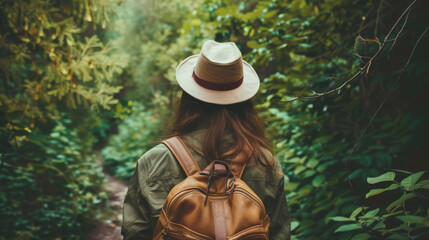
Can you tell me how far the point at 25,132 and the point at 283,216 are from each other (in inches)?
82.2

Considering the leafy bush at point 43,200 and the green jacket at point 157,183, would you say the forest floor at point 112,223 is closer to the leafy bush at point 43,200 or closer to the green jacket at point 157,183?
the leafy bush at point 43,200

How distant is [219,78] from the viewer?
59.8 inches

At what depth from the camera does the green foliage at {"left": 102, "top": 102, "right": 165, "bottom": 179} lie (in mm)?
10065

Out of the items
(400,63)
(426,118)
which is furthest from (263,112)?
(426,118)

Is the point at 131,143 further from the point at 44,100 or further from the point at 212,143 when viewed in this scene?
the point at 212,143

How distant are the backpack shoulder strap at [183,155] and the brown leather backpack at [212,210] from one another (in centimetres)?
11

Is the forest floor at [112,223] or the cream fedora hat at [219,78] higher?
the cream fedora hat at [219,78]

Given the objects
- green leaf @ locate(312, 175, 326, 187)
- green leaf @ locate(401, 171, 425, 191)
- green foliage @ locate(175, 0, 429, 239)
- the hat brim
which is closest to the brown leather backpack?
the hat brim

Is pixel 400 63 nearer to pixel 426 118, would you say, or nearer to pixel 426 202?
pixel 426 118


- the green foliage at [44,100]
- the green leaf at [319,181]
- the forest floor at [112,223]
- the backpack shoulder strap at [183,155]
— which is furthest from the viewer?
the forest floor at [112,223]

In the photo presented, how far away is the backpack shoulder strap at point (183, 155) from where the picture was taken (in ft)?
4.50

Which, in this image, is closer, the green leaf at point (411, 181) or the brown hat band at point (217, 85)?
the green leaf at point (411, 181)

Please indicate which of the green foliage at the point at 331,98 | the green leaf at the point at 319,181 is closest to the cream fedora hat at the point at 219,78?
the green foliage at the point at 331,98

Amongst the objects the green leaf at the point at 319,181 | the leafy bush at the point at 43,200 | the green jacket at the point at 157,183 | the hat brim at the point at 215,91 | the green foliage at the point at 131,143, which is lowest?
the green foliage at the point at 131,143
